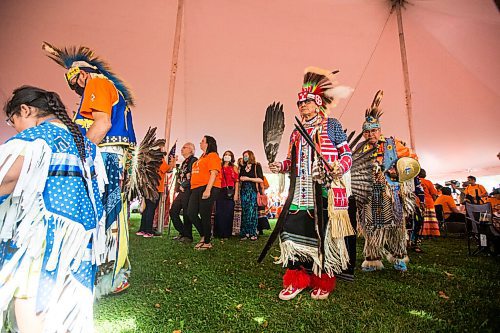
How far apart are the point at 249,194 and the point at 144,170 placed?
3.71 meters

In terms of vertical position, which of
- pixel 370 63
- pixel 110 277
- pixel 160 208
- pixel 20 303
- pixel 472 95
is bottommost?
pixel 110 277

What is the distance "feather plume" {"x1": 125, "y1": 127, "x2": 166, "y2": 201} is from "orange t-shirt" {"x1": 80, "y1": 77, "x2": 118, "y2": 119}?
0.60m

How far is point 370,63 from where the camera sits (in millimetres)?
9867

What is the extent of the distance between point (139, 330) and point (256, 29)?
8798 mm

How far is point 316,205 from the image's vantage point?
7.53ft

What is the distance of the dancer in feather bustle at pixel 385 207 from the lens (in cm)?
332

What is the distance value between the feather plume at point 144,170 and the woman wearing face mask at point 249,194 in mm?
3402

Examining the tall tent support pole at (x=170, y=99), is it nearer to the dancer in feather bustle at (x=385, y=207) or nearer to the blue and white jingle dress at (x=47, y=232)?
the dancer in feather bustle at (x=385, y=207)

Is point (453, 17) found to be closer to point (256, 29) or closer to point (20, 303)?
point (256, 29)

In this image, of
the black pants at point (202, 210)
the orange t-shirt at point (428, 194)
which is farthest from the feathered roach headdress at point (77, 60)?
the orange t-shirt at point (428, 194)

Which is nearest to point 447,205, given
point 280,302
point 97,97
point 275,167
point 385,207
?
point 385,207

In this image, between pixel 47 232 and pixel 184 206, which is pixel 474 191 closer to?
pixel 184 206

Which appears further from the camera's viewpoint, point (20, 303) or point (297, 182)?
point (297, 182)

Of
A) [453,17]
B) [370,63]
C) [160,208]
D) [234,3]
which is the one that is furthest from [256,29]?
[160,208]
